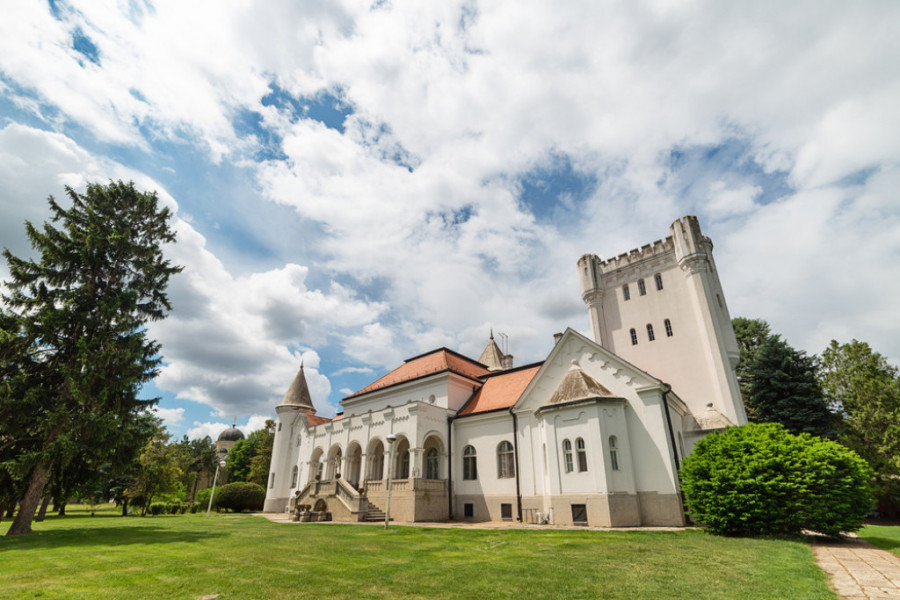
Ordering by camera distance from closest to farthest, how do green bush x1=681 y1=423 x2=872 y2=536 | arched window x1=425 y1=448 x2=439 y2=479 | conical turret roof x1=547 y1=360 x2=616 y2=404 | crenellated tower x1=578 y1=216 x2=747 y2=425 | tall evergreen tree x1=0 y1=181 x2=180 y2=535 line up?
1. green bush x1=681 y1=423 x2=872 y2=536
2. tall evergreen tree x1=0 y1=181 x2=180 y2=535
3. conical turret roof x1=547 y1=360 x2=616 y2=404
4. crenellated tower x1=578 y1=216 x2=747 y2=425
5. arched window x1=425 y1=448 x2=439 y2=479

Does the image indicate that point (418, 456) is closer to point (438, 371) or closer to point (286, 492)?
point (438, 371)

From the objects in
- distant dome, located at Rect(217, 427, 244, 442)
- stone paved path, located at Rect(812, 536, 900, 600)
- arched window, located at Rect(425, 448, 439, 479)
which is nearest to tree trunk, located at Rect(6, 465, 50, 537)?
arched window, located at Rect(425, 448, 439, 479)

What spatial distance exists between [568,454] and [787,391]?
19.4 m

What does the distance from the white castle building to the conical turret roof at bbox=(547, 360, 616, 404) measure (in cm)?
8

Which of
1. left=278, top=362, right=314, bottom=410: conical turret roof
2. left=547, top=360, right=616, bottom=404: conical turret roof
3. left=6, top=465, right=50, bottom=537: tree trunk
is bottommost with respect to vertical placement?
left=6, top=465, right=50, bottom=537: tree trunk

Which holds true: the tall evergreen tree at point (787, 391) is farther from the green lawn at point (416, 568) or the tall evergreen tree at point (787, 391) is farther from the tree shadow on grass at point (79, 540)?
the tree shadow on grass at point (79, 540)

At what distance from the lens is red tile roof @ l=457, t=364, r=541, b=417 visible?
26.3 m

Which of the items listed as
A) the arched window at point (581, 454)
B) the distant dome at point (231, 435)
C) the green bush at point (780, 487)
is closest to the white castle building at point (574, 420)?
the arched window at point (581, 454)

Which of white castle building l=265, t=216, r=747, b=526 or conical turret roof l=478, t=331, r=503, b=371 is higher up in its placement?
conical turret roof l=478, t=331, r=503, b=371

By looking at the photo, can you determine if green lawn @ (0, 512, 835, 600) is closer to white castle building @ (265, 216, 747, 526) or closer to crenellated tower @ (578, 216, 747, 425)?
white castle building @ (265, 216, 747, 526)

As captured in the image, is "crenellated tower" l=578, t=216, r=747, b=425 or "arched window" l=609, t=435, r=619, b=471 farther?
"crenellated tower" l=578, t=216, r=747, b=425

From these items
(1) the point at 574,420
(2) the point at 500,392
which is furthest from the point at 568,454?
(2) the point at 500,392

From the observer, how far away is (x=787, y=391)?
28.0 metres

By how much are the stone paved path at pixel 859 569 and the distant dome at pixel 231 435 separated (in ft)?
295
